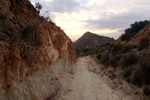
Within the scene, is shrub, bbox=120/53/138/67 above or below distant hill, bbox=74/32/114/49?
below

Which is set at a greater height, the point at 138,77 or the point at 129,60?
the point at 129,60

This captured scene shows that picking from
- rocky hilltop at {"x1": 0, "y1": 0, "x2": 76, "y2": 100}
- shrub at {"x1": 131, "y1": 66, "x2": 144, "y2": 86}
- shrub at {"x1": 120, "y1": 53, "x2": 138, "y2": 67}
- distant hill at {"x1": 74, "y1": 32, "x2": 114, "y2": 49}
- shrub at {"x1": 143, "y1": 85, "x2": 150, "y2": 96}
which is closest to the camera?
rocky hilltop at {"x1": 0, "y1": 0, "x2": 76, "y2": 100}

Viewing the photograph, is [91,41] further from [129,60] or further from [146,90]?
[146,90]

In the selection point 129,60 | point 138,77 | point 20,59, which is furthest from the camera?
point 129,60

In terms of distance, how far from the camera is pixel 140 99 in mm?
6602

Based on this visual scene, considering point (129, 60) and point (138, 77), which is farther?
point (129, 60)

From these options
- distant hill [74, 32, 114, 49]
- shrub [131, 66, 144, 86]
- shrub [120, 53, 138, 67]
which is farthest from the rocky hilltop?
distant hill [74, 32, 114, 49]

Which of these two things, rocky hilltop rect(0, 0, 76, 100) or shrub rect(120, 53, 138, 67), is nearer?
rocky hilltop rect(0, 0, 76, 100)

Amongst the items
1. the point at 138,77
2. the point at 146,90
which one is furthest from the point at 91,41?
the point at 146,90

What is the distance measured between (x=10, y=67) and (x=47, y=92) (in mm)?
2475

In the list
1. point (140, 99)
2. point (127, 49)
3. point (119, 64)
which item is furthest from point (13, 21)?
point (127, 49)

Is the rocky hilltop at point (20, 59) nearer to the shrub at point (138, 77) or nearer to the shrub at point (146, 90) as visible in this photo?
the shrub at point (146, 90)

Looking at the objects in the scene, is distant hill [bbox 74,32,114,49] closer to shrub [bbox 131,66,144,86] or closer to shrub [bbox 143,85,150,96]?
shrub [bbox 131,66,144,86]

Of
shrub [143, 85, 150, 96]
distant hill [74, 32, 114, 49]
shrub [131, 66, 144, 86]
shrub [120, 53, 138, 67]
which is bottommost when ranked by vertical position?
shrub [143, 85, 150, 96]
